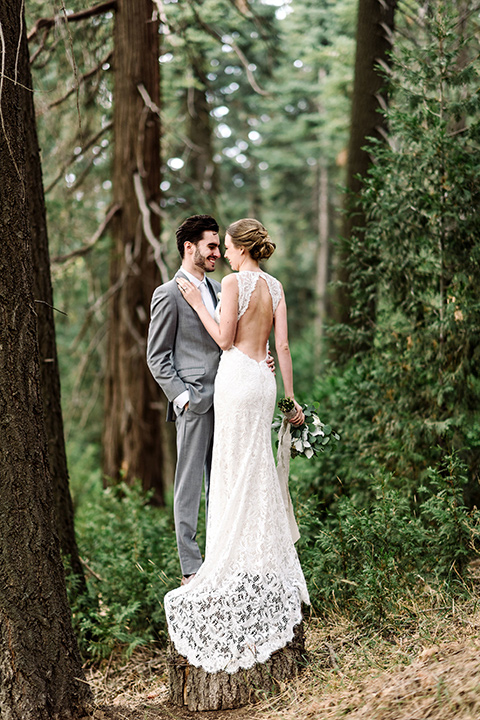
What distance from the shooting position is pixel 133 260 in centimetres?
896

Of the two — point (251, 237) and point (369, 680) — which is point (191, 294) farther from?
point (369, 680)

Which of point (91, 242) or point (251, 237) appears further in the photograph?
point (91, 242)

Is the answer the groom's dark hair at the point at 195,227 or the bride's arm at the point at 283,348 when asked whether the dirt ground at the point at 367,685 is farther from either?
the groom's dark hair at the point at 195,227

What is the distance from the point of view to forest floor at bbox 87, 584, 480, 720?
333cm

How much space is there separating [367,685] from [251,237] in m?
2.71

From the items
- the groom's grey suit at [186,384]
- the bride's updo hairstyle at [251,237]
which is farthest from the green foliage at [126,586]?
the bride's updo hairstyle at [251,237]

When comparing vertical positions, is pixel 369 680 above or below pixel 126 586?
above

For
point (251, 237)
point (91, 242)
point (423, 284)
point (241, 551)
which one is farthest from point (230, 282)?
point (91, 242)

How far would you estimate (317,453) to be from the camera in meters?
4.65

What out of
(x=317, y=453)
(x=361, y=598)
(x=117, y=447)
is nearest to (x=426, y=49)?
(x=317, y=453)

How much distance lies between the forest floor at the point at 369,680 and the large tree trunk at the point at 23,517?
0.47m

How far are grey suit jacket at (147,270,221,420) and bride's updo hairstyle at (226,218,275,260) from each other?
566 mm

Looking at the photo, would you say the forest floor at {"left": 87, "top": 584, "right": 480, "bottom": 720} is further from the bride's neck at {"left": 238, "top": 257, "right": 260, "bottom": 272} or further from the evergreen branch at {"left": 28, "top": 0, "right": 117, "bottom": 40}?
the evergreen branch at {"left": 28, "top": 0, "right": 117, "bottom": 40}

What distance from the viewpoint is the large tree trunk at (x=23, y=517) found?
374 centimetres
